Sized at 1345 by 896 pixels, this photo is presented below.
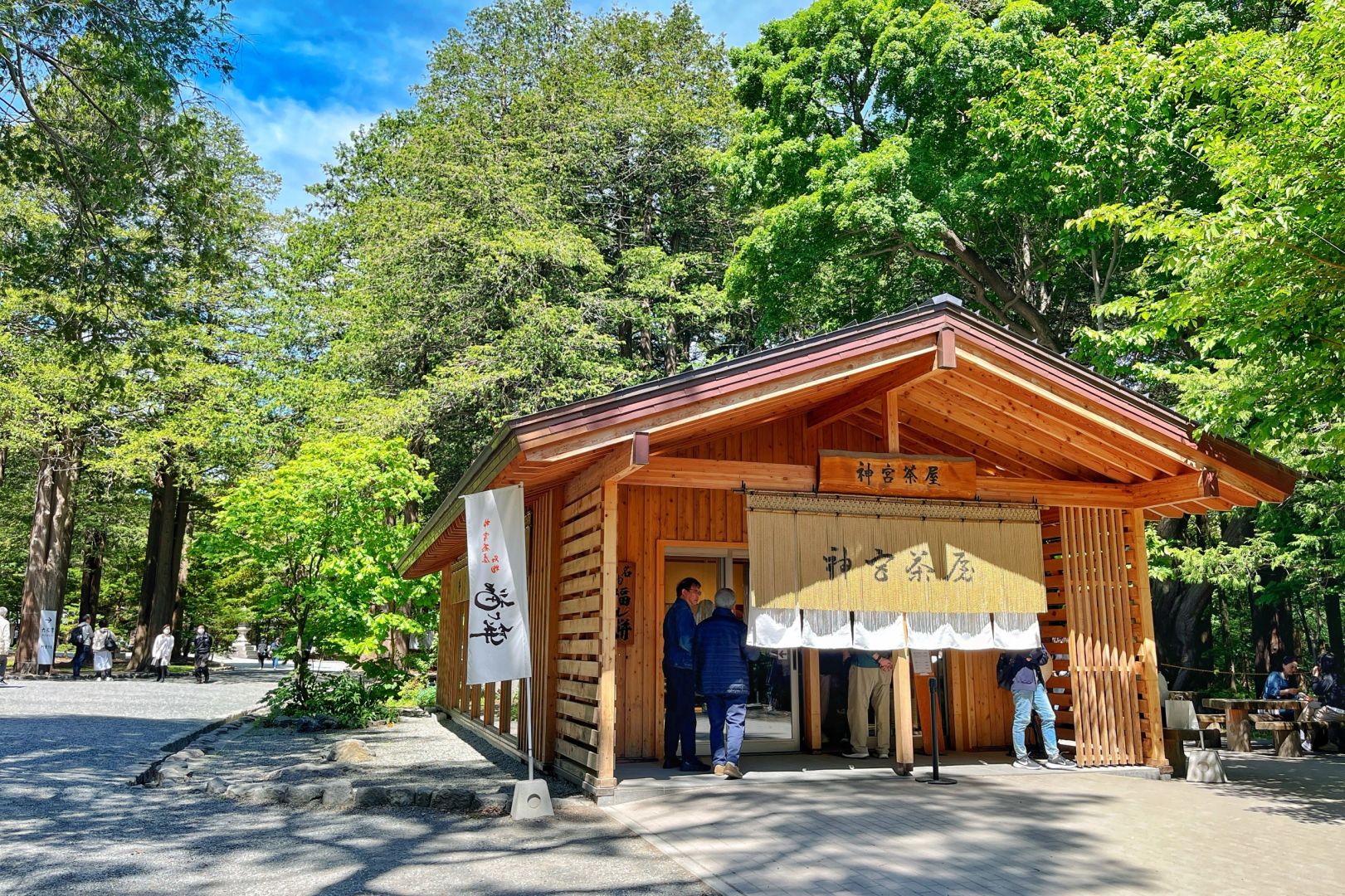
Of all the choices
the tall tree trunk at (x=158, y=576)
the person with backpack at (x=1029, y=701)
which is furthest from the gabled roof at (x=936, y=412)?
the tall tree trunk at (x=158, y=576)

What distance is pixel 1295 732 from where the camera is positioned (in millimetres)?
12805

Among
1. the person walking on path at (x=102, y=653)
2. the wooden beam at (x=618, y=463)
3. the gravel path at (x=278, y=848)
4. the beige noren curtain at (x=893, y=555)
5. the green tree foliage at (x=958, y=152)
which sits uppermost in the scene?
the green tree foliage at (x=958, y=152)

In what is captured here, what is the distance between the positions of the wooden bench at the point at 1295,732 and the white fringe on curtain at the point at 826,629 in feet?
25.9

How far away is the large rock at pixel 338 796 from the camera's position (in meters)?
7.80

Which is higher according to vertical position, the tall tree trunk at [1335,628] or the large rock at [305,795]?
the tall tree trunk at [1335,628]

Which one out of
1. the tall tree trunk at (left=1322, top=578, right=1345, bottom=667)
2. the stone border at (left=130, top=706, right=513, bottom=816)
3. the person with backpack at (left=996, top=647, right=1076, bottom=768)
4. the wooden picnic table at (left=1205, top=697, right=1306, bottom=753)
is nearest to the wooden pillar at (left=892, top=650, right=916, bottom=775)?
the person with backpack at (left=996, top=647, right=1076, bottom=768)

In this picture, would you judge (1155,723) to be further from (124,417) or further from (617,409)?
(124,417)

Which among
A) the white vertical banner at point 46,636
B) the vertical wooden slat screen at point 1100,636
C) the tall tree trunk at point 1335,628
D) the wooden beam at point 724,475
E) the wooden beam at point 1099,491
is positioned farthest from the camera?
the tall tree trunk at point 1335,628

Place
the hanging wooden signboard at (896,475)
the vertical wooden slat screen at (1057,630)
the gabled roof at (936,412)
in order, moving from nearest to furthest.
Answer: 1. the gabled roof at (936,412)
2. the hanging wooden signboard at (896,475)
3. the vertical wooden slat screen at (1057,630)

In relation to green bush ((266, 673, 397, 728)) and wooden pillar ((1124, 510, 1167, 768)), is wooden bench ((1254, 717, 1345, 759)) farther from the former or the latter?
green bush ((266, 673, 397, 728))

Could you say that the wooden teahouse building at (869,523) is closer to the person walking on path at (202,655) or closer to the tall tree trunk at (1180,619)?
the tall tree trunk at (1180,619)

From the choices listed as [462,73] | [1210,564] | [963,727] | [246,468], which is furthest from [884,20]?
[246,468]

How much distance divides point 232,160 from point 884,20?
22653 millimetres

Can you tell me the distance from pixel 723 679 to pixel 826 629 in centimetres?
115
